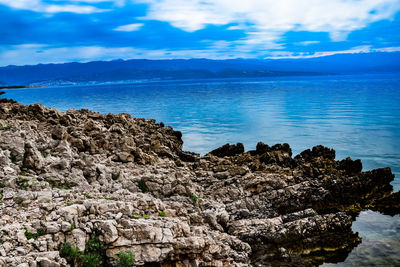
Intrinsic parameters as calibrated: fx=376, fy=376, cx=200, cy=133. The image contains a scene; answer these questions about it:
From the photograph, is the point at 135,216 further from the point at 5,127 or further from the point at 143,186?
the point at 5,127

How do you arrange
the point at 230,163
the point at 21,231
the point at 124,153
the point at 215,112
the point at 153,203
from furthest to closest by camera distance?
the point at 215,112 → the point at 230,163 → the point at 124,153 → the point at 153,203 → the point at 21,231

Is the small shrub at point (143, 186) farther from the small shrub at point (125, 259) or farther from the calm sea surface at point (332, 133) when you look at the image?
the calm sea surface at point (332, 133)

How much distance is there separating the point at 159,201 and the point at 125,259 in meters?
3.57

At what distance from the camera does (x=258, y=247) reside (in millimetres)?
14969

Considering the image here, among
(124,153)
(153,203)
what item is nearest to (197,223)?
(153,203)

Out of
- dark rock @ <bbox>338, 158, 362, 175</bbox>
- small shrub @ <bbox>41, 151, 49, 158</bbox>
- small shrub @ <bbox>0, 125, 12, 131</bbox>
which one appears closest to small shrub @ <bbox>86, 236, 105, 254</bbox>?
small shrub @ <bbox>41, 151, 49, 158</bbox>

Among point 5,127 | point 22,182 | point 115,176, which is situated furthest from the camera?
point 5,127

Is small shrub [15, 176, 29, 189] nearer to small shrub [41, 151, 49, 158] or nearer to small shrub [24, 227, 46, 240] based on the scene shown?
small shrub [41, 151, 49, 158]

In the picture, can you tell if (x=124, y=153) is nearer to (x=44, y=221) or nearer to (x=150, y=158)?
(x=150, y=158)

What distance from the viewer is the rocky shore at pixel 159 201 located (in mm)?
11516

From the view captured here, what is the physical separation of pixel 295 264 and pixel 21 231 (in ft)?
32.0

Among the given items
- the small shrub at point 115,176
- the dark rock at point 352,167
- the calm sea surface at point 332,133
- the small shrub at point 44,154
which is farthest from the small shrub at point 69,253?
the dark rock at point 352,167

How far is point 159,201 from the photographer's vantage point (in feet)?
48.3

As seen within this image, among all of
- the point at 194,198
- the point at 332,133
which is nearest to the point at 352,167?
the point at 194,198
